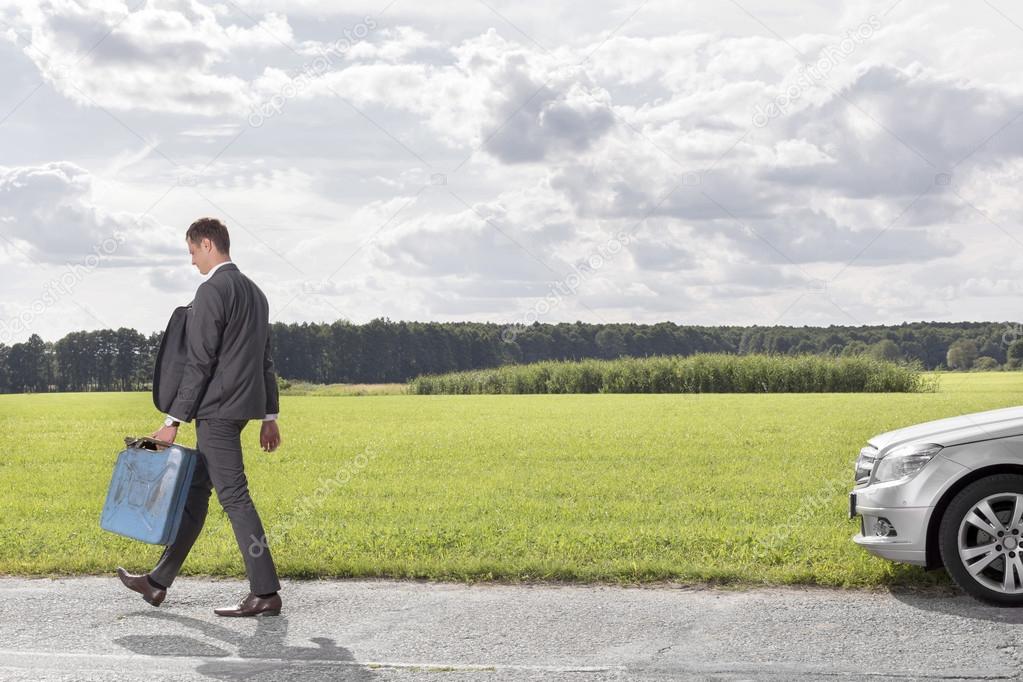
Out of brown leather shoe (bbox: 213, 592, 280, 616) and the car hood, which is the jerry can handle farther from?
the car hood

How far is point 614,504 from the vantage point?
38.0ft

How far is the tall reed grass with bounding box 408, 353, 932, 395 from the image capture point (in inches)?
1758

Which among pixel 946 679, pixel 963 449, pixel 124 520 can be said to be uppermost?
pixel 963 449

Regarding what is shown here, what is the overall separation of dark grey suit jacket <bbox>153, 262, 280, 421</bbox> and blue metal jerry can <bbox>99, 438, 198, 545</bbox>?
30cm

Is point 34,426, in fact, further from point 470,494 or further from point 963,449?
point 963,449

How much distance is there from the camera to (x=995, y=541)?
20.9 feet

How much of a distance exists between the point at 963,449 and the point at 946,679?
2.02 meters

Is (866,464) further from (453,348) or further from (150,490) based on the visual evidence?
(453,348)

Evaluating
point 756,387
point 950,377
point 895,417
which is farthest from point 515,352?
point 895,417

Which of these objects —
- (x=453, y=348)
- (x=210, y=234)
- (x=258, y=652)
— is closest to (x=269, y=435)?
(x=210, y=234)

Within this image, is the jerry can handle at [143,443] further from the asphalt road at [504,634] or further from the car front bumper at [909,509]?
the car front bumper at [909,509]

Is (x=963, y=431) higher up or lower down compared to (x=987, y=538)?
higher up

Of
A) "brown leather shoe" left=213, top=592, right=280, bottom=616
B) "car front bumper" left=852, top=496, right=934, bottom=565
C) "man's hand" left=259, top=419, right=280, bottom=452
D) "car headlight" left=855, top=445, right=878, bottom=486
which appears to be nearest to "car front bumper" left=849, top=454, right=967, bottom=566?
"car front bumper" left=852, top=496, right=934, bottom=565

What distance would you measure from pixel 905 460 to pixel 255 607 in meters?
4.21
